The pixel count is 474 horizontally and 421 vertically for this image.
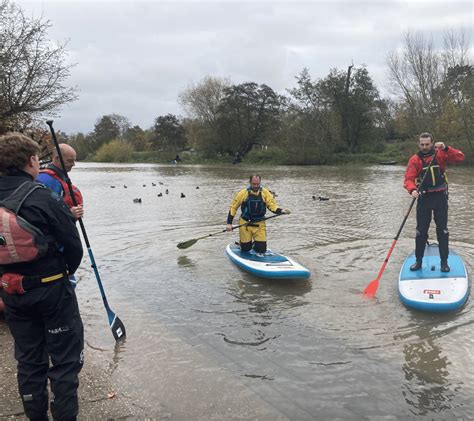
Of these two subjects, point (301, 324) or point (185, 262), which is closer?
point (301, 324)

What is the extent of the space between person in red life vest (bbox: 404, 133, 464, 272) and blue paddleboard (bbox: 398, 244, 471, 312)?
0.51 feet

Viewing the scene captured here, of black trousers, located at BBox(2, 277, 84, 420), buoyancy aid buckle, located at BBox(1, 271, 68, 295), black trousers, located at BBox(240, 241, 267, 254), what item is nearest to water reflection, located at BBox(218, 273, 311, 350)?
black trousers, located at BBox(240, 241, 267, 254)

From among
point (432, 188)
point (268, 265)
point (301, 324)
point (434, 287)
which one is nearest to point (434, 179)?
point (432, 188)

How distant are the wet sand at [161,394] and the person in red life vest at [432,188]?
4.00 m

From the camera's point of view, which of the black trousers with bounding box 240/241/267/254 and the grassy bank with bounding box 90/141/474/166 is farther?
the grassy bank with bounding box 90/141/474/166

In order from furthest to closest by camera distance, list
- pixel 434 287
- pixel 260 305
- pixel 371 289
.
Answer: pixel 371 289 → pixel 260 305 → pixel 434 287

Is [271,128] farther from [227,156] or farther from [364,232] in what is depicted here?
[364,232]

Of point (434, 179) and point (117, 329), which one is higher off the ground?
point (434, 179)

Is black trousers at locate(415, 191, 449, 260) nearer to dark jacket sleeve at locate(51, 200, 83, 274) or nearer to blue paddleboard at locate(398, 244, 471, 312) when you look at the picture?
blue paddleboard at locate(398, 244, 471, 312)

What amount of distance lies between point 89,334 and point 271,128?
49.6 meters

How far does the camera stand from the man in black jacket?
9.18 ft

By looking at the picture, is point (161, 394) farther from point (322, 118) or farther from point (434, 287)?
point (322, 118)

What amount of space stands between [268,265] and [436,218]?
273 centimetres

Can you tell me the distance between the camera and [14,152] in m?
2.82
